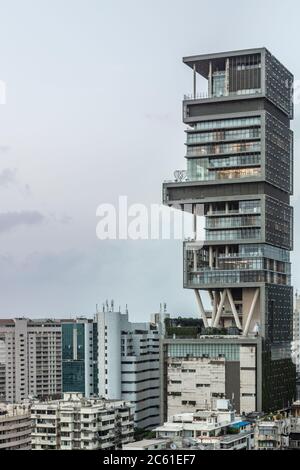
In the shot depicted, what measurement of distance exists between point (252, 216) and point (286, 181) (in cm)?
150

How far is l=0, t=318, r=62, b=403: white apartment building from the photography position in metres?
21.6

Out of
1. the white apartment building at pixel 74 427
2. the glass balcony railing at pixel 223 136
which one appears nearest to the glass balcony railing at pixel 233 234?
the glass balcony railing at pixel 223 136

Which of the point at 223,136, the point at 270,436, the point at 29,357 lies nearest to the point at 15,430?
the point at 270,436

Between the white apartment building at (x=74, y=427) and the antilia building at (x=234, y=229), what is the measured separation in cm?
310

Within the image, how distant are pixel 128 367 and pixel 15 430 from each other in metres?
4.69

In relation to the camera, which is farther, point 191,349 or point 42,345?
point 42,345

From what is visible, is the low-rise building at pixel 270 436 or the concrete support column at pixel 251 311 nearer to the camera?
the low-rise building at pixel 270 436

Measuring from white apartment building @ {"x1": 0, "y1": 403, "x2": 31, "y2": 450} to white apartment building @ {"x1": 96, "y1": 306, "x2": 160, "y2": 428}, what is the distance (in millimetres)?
4086

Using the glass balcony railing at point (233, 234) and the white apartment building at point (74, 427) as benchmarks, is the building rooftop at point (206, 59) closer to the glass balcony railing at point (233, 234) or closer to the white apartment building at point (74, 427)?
the glass balcony railing at point (233, 234)

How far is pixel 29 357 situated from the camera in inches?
866

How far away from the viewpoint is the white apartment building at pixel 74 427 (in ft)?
36.1
